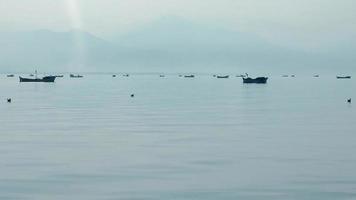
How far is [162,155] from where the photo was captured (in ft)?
81.2

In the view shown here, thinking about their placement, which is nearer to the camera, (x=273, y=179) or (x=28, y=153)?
(x=273, y=179)

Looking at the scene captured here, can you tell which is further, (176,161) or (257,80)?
(257,80)

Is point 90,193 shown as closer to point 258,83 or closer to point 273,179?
point 273,179

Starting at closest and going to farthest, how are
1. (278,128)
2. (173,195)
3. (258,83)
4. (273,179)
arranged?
(173,195), (273,179), (278,128), (258,83)

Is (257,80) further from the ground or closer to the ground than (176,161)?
further from the ground

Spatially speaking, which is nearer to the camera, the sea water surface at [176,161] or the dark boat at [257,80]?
the sea water surface at [176,161]

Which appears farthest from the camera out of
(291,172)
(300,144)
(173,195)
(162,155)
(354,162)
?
(300,144)

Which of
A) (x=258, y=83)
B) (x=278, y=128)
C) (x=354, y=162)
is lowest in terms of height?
(x=354, y=162)

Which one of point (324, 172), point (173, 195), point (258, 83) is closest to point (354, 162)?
point (324, 172)

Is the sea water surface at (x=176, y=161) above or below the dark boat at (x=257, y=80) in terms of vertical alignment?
below

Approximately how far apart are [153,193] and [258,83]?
158 metres

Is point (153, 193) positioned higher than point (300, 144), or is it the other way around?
point (300, 144)

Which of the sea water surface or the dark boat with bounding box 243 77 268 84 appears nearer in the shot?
the sea water surface

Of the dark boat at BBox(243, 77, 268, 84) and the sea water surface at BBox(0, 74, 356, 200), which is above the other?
the dark boat at BBox(243, 77, 268, 84)
